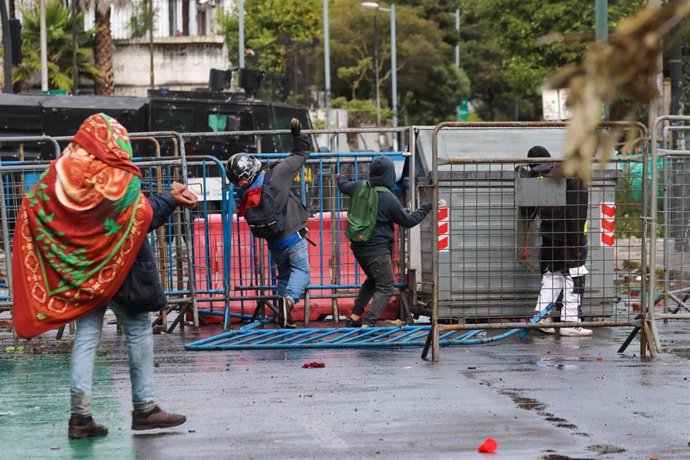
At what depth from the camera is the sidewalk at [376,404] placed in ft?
20.5

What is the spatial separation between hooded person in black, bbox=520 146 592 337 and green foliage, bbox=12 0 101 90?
32400 millimetres

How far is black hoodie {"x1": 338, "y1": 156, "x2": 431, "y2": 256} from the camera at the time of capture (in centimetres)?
1134

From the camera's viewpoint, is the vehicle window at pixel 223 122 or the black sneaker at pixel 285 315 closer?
the black sneaker at pixel 285 315

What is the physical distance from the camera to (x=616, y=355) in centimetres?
988

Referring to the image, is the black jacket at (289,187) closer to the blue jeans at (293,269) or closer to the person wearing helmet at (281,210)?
the person wearing helmet at (281,210)

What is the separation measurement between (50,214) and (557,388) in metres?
3.34

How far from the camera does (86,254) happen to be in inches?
264

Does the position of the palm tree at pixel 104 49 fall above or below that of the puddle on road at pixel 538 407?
above

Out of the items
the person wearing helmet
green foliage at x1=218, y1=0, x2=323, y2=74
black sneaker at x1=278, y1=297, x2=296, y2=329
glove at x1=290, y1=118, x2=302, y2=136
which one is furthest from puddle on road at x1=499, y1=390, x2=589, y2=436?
green foliage at x1=218, y1=0, x2=323, y2=74

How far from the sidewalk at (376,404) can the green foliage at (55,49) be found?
3177cm

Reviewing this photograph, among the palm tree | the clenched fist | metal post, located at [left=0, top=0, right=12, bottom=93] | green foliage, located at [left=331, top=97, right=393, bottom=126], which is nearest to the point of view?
the clenched fist

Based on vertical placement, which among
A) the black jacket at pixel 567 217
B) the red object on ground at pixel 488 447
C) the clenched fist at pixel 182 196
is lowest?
the red object on ground at pixel 488 447

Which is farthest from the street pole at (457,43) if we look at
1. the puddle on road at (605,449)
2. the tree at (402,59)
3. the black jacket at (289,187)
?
the puddle on road at (605,449)

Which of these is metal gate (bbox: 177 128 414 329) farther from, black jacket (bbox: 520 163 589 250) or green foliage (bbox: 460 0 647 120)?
green foliage (bbox: 460 0 647 120)
